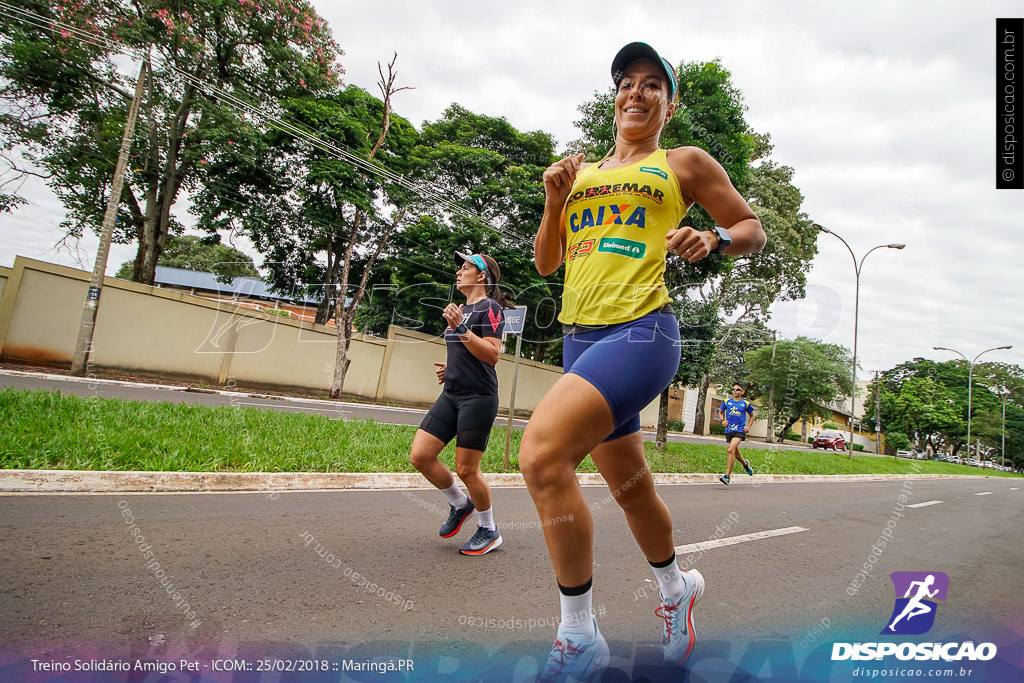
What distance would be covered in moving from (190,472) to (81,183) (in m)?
15.2

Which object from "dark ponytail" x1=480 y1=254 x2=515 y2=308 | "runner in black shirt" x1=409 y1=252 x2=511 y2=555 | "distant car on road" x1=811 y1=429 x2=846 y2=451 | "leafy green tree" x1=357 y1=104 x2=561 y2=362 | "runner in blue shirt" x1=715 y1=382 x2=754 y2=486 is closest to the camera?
"runner in black shirt" x1=409 y1=252 x2=511 y2=555

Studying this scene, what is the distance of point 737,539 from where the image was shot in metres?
4.34

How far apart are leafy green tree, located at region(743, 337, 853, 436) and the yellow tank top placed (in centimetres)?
845

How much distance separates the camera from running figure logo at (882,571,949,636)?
250 cm

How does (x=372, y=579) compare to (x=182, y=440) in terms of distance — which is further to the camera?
(x=182, y=440)

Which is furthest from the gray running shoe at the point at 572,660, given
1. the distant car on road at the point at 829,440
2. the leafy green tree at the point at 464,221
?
the distant car on road at the point at 829,440

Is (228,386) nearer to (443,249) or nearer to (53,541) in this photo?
(443,249)

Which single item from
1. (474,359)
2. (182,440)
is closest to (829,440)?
(474,359)

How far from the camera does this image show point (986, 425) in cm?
5209

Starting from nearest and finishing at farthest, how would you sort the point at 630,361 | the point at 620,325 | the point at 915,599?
the point at 630,361 < the point at 620,325 < the point at 915,599

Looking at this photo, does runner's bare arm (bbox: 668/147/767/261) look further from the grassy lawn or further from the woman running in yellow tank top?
the grassy lawn
